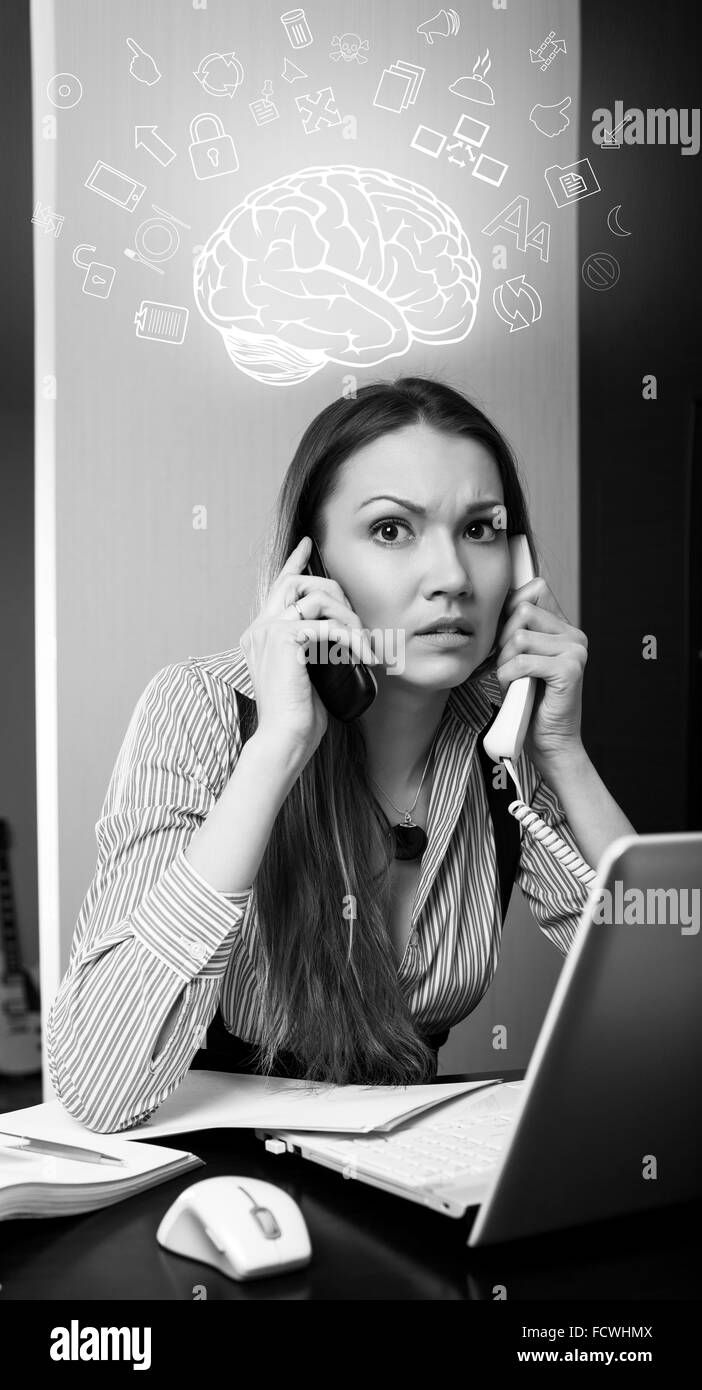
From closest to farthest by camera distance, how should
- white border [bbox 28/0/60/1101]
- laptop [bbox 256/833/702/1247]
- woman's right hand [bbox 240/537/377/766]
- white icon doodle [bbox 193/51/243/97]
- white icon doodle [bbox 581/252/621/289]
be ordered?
1. laptop [bbox 256/833/702/1247]
2. woman's right hand [bbox 240/537/377/766]
3. white border [bbox 28/0/60/1101]
4. white icon doodle [bbox 193/51/243/97]
5. white icon doodle [bbox 581/252/621/289]

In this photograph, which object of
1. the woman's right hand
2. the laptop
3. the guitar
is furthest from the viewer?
the guitar

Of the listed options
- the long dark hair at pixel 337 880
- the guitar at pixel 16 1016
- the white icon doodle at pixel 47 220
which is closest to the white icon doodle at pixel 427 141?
the white icon doodle at pixel 47 220

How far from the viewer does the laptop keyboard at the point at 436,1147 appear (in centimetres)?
75

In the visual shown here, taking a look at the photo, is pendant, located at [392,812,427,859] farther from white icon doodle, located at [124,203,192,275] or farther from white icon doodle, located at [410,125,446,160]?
white icon doodle, located at [410,125,446,160]

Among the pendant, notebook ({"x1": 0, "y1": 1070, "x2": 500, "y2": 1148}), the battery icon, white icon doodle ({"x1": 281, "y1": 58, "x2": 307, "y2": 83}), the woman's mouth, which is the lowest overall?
notebook ({"x1": 0, "y1": 1070, "x2": 500, "y2": 1148})

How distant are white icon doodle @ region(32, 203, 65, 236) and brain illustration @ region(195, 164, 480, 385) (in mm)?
254

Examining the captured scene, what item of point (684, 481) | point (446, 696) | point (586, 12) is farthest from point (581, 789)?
point (586, 12)

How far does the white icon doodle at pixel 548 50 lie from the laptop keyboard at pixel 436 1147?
219cm

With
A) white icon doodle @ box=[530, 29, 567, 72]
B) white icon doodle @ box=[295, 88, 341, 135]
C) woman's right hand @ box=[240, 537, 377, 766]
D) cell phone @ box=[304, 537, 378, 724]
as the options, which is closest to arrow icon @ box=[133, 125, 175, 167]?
white icon doodle @ box=[295, 88, 341, 135]

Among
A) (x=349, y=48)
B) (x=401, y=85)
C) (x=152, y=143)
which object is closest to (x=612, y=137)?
(x=401, y=85)

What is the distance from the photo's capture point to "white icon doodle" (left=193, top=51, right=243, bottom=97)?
2137mm

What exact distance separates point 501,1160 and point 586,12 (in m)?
2.53
